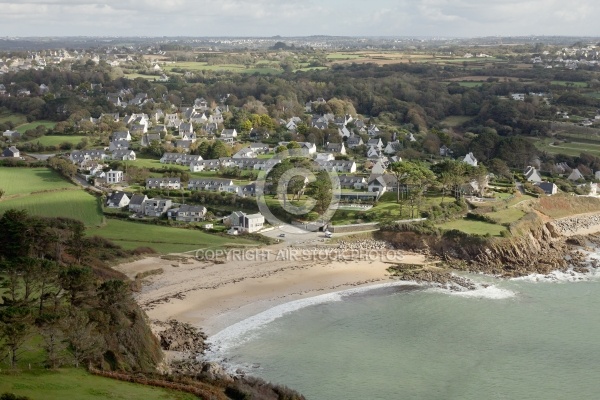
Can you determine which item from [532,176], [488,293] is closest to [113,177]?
[488,293]

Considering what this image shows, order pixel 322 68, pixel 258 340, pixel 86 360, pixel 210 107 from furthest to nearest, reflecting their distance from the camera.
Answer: pixel 322 68
pixel 210 107
pixel 258 340
pixel 86 360

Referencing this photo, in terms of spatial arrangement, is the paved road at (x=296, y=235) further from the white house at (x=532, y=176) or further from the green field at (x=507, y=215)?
the white house at (x=532, y=176)

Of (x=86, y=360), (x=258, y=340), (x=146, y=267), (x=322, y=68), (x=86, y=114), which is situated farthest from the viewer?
(x=322, y=68)

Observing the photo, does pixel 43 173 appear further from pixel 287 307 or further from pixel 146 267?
pixel 287 307

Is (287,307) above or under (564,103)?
under

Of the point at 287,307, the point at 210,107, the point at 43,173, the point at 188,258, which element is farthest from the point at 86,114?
the point at 287,307

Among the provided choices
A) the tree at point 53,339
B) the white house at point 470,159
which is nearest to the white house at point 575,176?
the white house at point 470,159

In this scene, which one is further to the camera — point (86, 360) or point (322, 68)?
point (322, 68)

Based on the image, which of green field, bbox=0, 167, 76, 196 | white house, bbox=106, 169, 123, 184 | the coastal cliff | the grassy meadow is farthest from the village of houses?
the coastal cliff
